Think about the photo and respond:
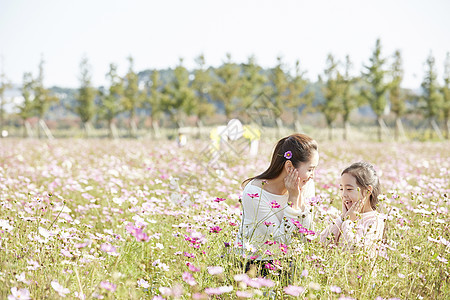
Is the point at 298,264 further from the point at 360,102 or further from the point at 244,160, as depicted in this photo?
the point at 360,102

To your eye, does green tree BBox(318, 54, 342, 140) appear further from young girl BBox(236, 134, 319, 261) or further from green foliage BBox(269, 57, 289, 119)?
young girl BBox(236, 134, 319, 261)

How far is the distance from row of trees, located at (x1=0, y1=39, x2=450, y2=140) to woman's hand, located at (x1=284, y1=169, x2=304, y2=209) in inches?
1066

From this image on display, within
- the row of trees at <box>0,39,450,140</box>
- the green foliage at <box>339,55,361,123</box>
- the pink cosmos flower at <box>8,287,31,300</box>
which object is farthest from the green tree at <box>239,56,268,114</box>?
the pink cosmos flower at <box>8,287,31,300</box>

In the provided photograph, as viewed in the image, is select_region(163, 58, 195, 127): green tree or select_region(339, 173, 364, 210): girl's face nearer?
select_region(339, 173, 364, 210): girl's face

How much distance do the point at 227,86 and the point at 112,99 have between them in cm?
1085

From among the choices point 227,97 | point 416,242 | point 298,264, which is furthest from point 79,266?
point 227,97

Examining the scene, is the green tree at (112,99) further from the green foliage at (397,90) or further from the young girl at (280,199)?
the young girl at (280,199)

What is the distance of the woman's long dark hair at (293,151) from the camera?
2.64 metres

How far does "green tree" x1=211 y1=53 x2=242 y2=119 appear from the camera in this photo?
3086 cm

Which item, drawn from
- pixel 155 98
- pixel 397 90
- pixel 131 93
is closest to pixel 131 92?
pixel 131 93

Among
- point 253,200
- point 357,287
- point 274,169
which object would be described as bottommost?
point 357,287

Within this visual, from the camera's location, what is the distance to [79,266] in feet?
7.73

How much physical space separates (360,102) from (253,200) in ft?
98.5

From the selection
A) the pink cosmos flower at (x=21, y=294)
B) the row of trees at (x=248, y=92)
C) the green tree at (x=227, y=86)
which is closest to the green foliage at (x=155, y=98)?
the row of trees at (x=248, y=92)
